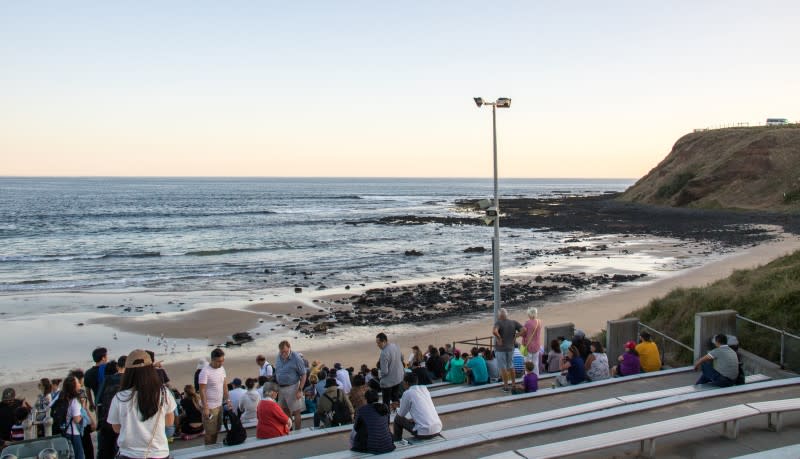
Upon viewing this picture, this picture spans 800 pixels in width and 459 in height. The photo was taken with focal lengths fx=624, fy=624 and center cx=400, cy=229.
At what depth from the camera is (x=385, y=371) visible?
9.31 m

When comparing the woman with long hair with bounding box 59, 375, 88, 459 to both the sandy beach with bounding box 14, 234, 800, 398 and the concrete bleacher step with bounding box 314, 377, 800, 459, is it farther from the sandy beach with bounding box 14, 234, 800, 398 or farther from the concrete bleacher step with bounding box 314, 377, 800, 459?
the sandy beach with bounding box 14, 234, 800, 398

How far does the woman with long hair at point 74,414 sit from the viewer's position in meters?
7.17

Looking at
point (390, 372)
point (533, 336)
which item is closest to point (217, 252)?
point (533, 336)

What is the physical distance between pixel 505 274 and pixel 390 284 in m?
7.23

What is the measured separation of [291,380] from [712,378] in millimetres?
6133

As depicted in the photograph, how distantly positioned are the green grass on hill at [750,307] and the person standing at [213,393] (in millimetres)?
9149

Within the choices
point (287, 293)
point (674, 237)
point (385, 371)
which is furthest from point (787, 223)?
point (385, 371)

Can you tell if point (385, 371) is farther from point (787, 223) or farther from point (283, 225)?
point (283, 225)

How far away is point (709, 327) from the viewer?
11039 mm

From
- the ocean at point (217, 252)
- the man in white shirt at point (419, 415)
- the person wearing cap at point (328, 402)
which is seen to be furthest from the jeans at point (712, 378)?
the ocean at point (217, 252)

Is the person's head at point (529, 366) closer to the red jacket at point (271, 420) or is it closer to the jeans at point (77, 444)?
the red jacket at point (271, 420)

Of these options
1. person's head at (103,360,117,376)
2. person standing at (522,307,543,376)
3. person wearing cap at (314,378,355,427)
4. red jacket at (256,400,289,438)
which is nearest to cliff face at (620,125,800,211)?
person standing at (522,307,543,376)

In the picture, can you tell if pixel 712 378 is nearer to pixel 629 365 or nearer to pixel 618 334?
pixel 629 365

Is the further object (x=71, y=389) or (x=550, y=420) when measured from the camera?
(x=550, y=420)
